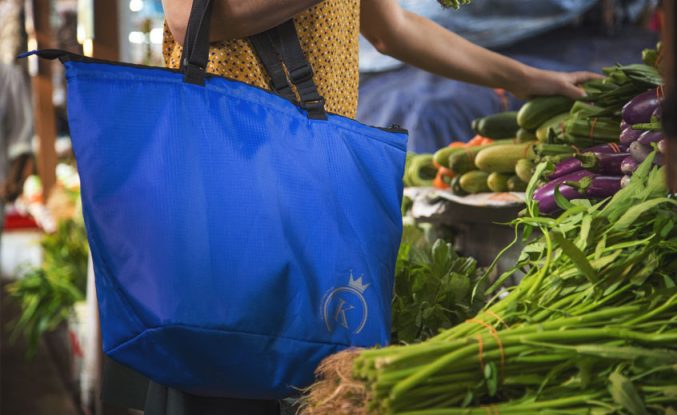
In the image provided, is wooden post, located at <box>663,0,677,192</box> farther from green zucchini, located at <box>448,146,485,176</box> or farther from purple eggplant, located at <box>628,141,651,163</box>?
green zucchini, located at <box>448,146,485,176</box>

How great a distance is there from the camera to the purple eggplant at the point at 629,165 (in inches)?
63.7

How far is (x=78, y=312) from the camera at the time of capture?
15.4 ft

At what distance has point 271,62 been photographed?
1433 millimetres

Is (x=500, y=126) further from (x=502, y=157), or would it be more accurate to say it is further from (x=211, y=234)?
(x=211, y=234)

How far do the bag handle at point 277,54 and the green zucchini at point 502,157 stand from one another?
1104 mm

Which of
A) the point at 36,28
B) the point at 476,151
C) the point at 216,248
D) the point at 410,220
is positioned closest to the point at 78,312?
the point at 410,220

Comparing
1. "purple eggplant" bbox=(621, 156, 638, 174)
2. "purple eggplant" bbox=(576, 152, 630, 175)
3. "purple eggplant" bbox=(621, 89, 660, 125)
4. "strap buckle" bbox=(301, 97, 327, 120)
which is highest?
"strap buckle" bbox=(301, 97, 327, 120)

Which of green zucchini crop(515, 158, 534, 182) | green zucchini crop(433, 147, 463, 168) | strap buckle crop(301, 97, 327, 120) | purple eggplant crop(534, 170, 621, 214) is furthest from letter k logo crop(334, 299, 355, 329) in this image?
green zucchini crop(433, 147, 463, 168)

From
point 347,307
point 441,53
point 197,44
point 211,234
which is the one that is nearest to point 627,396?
point 347,307

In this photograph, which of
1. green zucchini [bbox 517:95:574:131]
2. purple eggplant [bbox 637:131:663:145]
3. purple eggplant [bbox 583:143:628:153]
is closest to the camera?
purple eggplant [bbox 637:131:663:145]

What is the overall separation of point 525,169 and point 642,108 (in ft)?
1.74

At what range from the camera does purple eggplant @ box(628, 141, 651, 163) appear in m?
1.58

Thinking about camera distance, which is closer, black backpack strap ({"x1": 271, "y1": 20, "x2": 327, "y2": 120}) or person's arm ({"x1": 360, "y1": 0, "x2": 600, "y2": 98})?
black backpack strap ({"x1": 271, "y1": 20, "x2": 327, "y2": 120})

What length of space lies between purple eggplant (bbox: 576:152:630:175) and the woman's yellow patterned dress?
573mm
